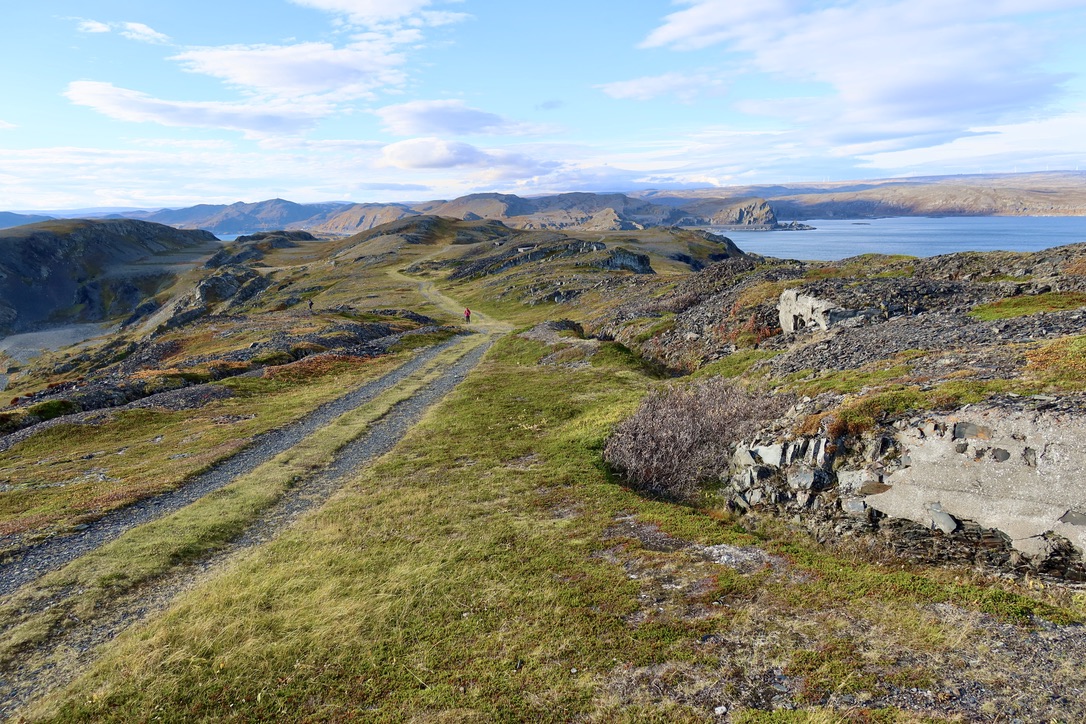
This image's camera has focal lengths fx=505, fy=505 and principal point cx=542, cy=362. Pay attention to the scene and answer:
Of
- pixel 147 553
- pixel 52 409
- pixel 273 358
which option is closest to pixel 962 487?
pixel 147 553

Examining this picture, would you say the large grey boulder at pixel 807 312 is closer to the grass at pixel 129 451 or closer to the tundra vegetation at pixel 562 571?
the tundra vegetation at pixel 562 571

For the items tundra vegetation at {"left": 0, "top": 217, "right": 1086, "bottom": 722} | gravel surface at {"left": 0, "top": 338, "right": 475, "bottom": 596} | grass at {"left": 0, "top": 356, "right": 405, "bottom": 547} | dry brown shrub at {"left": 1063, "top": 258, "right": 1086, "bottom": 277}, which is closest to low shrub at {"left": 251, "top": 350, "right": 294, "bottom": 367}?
grass at {"left": 0, "top": 356, "right": 405, "bottom": 547}

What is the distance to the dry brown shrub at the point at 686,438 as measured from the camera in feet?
64.8

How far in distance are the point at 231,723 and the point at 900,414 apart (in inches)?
726

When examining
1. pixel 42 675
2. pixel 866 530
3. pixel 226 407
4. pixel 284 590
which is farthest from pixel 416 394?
pixel 866 530

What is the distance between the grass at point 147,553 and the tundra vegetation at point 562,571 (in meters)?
0.12

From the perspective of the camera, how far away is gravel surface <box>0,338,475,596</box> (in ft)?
52.7

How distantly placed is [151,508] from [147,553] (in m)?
4.91

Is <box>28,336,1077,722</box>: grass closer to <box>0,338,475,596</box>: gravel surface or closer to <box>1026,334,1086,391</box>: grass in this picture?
<box>0,338,475,596</box>: gravel surface

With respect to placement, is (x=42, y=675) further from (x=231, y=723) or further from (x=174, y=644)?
(x=231, y=723)

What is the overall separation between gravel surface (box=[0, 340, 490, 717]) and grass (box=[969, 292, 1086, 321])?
1256 inches

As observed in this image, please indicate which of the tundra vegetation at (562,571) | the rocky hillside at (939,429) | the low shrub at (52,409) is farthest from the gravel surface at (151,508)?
the rocky hillside at (939,429)

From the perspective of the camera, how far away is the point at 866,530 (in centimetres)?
1386

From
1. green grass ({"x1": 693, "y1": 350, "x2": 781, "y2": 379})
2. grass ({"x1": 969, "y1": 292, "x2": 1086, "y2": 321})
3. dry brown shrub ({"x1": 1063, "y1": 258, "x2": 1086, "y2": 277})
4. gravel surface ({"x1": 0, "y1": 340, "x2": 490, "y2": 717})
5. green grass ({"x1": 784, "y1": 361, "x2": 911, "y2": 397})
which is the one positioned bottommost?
gravel surface ({"x1": 0, "y1": 340, "x2": 490, "y2": 717})
